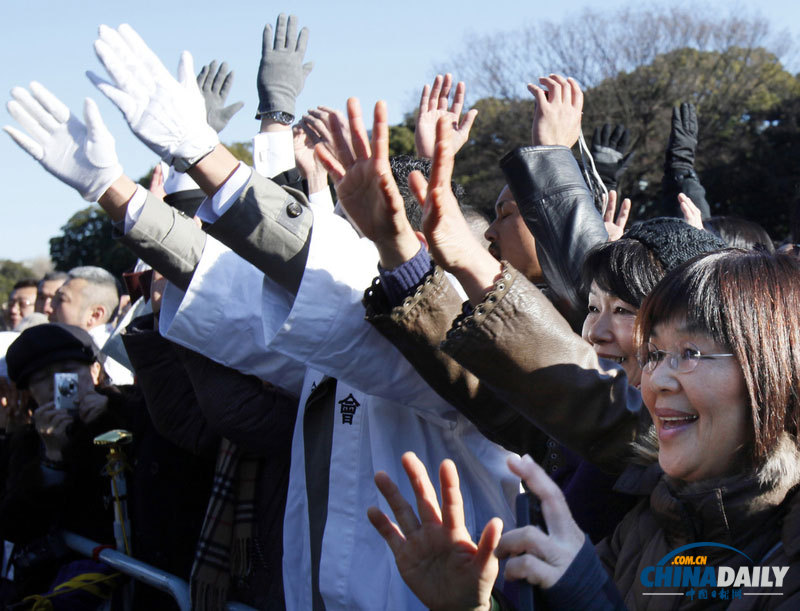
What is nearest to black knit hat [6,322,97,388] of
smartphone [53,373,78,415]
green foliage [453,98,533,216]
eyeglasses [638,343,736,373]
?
smartphone [53,373,78,415]

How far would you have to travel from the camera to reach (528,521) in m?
1.40

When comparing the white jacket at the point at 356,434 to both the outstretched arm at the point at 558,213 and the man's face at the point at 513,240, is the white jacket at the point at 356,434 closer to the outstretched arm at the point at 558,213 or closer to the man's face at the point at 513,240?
the outstretched arm at the point at 558,213

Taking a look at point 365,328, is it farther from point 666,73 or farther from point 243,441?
point 666,73

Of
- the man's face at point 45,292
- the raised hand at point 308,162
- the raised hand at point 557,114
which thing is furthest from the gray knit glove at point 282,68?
the man's face at point 45,292

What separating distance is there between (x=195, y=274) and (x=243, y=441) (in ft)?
1.72

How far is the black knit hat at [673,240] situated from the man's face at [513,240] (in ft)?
2.33

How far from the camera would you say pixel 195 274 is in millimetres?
2609

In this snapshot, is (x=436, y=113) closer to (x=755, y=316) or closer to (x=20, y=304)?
(x=755, y=316)

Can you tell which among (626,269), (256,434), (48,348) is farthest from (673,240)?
(48,348)

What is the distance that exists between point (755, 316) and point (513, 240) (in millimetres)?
1435

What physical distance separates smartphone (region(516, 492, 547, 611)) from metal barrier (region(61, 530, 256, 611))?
1.47m

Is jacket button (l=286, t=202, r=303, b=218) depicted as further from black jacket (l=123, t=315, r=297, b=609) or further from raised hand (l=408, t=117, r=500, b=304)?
black jacket (l=123, t=315, r=297, b=609)

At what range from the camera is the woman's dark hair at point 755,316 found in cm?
151

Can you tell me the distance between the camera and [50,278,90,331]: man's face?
524cm
